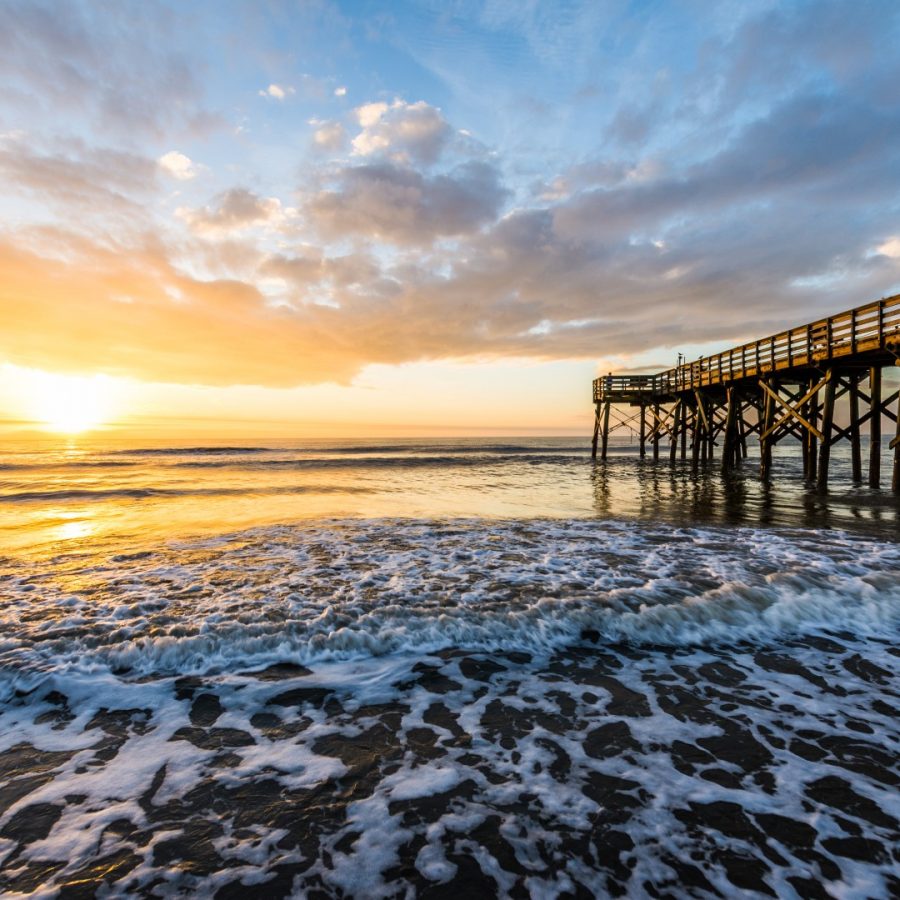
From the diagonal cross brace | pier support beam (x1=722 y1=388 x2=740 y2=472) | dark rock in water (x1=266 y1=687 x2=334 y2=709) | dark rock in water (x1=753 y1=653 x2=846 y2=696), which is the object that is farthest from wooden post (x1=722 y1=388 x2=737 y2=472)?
dark rock in water (x1=266 y1=687 x2=334 y2=709)

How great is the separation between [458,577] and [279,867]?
4.71m

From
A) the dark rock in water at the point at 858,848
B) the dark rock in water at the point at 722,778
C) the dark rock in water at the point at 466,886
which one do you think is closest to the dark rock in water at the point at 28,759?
the dark rock in water at the point at 466,886

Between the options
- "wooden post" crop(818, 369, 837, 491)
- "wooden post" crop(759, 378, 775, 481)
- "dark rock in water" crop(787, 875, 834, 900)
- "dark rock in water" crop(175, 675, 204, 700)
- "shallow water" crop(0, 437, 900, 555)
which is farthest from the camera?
"wooden post" crop(759, 378, 775, 481)

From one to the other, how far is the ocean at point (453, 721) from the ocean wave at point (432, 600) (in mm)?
43

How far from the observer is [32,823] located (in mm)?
2748

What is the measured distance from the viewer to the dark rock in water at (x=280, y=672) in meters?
4.39

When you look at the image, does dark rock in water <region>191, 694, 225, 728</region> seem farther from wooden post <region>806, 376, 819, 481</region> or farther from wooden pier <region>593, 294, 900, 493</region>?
wooden post <region>806, 376, 819, 481</region>

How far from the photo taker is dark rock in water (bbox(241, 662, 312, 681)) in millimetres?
4387

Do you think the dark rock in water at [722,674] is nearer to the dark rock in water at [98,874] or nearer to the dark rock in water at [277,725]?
the dark rock in water at [277,725]

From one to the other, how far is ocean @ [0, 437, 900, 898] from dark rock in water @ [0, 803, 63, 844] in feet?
0.04

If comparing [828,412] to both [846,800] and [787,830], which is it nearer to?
[846,800]

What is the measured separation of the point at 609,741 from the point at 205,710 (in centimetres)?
327

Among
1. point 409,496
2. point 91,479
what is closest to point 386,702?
point 409,496

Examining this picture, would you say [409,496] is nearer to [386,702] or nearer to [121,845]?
[386,702]
